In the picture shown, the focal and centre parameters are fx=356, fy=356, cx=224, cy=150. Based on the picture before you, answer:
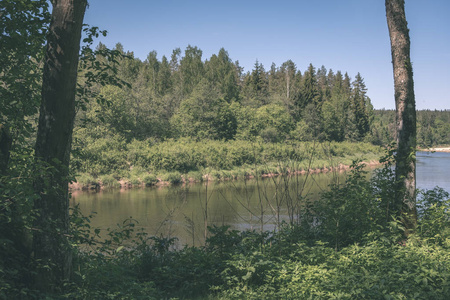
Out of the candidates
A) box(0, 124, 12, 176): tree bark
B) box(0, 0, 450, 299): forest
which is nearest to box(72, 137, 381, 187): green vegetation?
box(0, 0, 450, 299): forest

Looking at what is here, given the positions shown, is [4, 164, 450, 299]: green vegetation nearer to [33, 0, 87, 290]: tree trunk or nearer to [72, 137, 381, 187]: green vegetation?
[33, 0, 87, 290]: tree trunk

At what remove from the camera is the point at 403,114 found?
21.2 ft

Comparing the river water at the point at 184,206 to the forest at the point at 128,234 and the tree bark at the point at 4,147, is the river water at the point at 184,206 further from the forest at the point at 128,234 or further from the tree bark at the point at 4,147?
the tree bark at the point at 4,147

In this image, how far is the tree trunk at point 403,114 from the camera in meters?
6.26

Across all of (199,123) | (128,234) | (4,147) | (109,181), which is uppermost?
(199,123)

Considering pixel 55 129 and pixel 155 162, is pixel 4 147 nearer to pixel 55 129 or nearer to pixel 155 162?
pixel 55 129

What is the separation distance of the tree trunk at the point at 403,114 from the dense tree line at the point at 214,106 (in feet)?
92.8

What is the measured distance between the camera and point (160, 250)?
6.11 m

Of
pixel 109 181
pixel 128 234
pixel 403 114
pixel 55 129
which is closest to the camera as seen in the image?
pixel 55 129

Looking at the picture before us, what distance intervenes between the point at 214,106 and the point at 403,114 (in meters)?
44.1

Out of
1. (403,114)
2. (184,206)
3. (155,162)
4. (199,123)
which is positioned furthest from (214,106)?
(403,114)

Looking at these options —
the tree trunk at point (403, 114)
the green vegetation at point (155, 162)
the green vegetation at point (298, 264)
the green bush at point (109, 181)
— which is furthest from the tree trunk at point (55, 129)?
the green bush at point (109, 181)

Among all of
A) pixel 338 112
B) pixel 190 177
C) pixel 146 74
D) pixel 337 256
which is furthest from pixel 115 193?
pixel 338 112

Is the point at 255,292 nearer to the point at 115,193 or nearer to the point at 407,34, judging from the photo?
the point at 407,34
